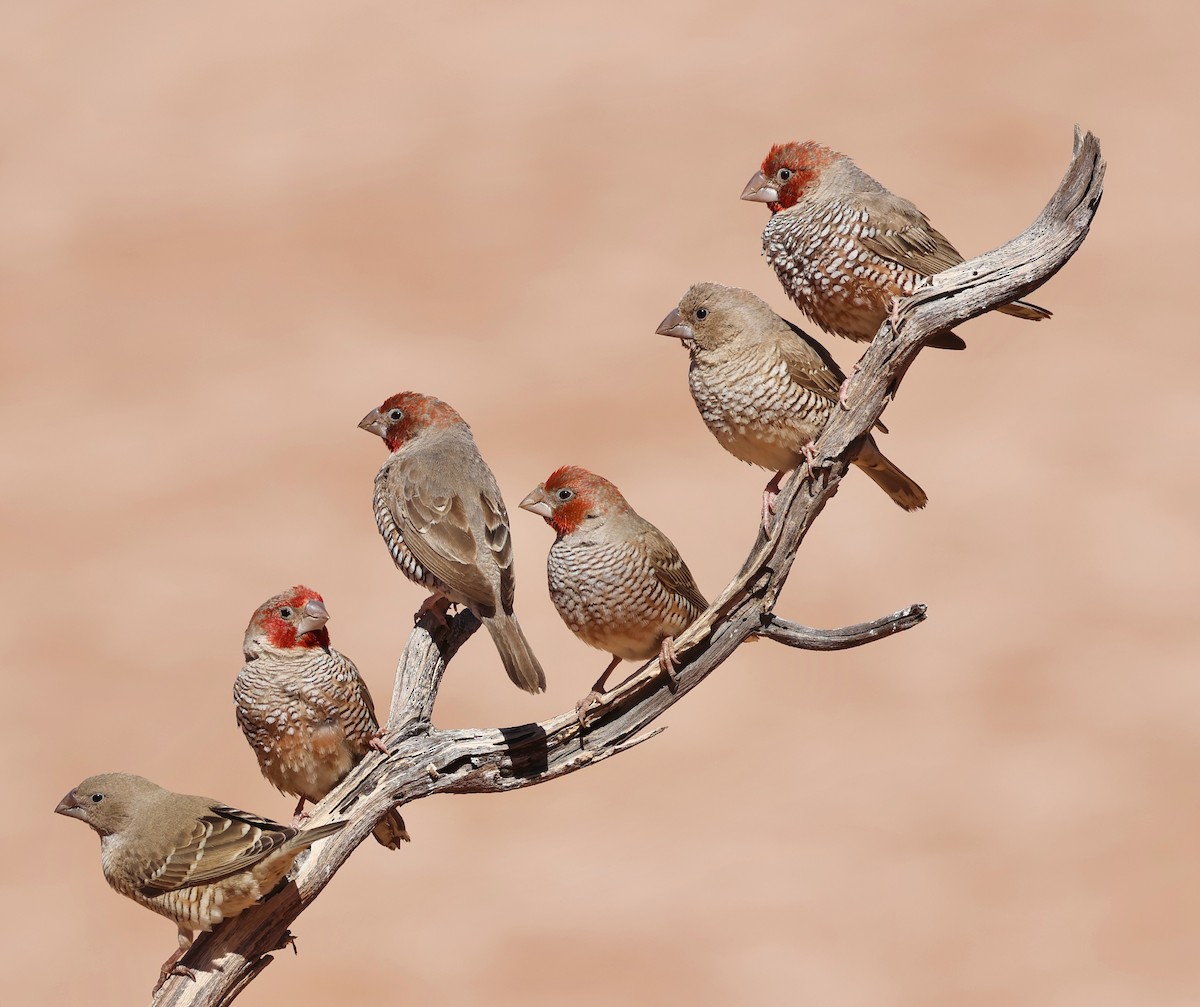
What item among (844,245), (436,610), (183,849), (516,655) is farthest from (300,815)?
(844,245)

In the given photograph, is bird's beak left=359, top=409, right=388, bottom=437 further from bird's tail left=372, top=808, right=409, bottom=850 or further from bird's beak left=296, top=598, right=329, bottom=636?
bird's tail left=372, top=808, right=409, bottom=850

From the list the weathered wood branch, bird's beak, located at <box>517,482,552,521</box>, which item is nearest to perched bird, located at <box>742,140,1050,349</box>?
the weathered wood branch

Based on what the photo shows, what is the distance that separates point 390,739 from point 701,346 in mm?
1858

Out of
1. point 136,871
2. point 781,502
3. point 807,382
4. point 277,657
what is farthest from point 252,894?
point 807,382

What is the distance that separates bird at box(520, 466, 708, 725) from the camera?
517 centimetres

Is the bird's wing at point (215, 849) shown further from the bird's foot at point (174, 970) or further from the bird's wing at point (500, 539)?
the bird's wing at point (500, 539)

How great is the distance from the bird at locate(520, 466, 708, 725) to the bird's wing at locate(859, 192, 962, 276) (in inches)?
53.5

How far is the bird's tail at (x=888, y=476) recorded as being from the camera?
507 centimetres

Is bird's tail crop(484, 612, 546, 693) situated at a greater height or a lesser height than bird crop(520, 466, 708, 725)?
lesser

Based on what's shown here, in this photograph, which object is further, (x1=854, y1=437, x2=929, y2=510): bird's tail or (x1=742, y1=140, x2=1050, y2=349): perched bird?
(x1=742, y1=140, x2=1050, y2=349): perched bird

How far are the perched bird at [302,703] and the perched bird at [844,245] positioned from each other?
2.31 metres

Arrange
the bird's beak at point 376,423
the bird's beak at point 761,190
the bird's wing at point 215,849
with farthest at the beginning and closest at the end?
1. the bird's beak at point 376,423
2. the bird's beak at point 761,190
3. the bird's wing at point 215,849

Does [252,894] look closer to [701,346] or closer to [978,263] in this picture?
[701,346]

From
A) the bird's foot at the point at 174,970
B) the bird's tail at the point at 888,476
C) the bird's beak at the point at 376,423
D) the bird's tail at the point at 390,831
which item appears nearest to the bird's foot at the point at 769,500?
the bird's tail at the point at 888,476
